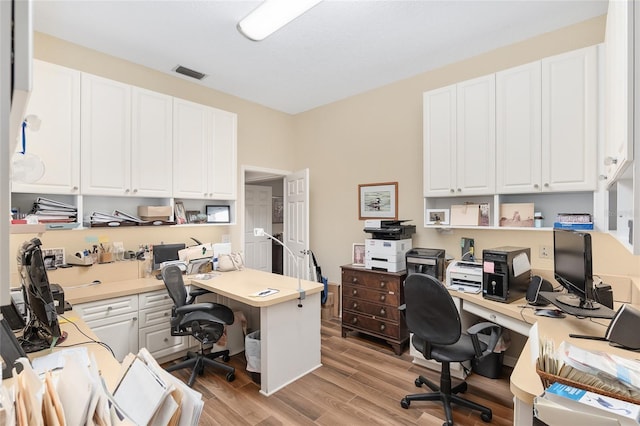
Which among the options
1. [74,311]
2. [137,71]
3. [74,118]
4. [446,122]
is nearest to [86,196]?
[74,118]

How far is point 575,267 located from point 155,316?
3366 millimetres

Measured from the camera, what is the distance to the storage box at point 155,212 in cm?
321

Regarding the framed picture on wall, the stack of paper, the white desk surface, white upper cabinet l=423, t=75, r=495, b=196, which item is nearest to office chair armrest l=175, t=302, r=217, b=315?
the white desk surface

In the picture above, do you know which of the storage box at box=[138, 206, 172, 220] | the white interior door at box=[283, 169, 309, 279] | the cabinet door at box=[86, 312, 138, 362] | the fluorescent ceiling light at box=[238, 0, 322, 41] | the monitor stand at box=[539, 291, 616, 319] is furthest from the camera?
the white interior door at box=[283, 169, 309, 279]

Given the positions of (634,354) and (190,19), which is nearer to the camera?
(634,354)

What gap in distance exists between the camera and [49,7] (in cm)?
244

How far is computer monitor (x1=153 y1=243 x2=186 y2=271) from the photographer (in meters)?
3.22

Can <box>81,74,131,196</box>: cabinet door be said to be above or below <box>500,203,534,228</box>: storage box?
above

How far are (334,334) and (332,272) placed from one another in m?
0.96

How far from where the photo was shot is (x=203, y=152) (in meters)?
3.59

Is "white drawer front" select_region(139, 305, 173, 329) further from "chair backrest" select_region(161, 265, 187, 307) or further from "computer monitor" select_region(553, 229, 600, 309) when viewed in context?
"computer monitor" select_region(553, 229, 600, 309)

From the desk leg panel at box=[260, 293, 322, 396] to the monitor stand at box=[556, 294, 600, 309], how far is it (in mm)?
1851

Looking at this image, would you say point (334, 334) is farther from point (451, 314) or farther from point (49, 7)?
point (49, 7)

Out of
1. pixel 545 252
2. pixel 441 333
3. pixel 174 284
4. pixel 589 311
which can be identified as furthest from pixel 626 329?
pixel 174 284
